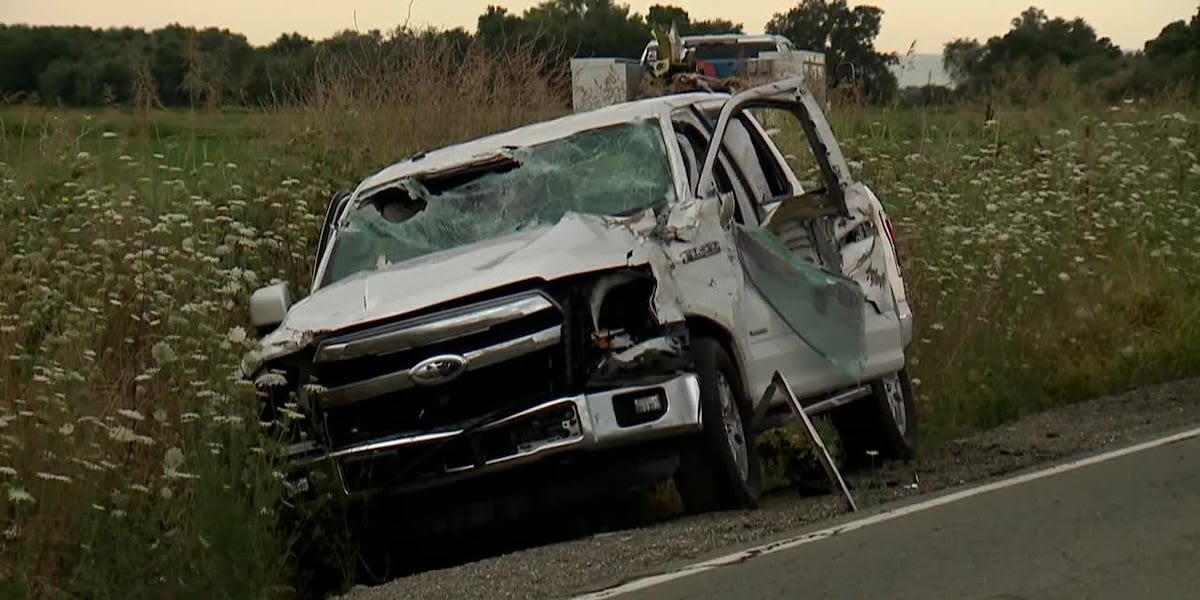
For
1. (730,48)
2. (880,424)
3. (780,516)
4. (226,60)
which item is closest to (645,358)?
(780,516)

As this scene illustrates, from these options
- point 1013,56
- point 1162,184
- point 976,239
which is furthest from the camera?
point 1013,56

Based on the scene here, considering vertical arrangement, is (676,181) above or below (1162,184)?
above

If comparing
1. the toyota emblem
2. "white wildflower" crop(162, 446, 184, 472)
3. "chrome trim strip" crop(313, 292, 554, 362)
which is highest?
"chrome trim strip" crop(313, 292, 554, 362)

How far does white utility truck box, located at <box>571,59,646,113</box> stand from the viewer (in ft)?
62.3

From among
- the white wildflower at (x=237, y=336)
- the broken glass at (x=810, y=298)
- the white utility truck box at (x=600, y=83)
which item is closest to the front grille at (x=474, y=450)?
the white wildflower at (x=237, y=336)

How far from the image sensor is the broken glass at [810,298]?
1010 centimetres

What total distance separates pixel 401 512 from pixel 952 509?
7.73 feet

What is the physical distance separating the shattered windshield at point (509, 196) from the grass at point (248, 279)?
0.76 metres

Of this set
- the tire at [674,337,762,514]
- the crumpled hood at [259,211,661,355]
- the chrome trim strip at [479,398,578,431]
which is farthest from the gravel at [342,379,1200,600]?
the crumpled hood at [259,211,661,355]

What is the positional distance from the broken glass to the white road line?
3.89 ft

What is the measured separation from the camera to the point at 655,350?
8906mm

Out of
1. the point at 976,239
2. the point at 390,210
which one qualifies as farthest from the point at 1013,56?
the point at 390,210

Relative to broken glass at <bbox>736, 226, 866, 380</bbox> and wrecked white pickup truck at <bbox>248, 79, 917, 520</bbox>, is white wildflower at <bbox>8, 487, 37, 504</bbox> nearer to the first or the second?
wrecked white pickup truck at <bbox>248, 79, 917, 520</bbox>

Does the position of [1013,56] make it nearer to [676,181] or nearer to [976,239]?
[976,239]
